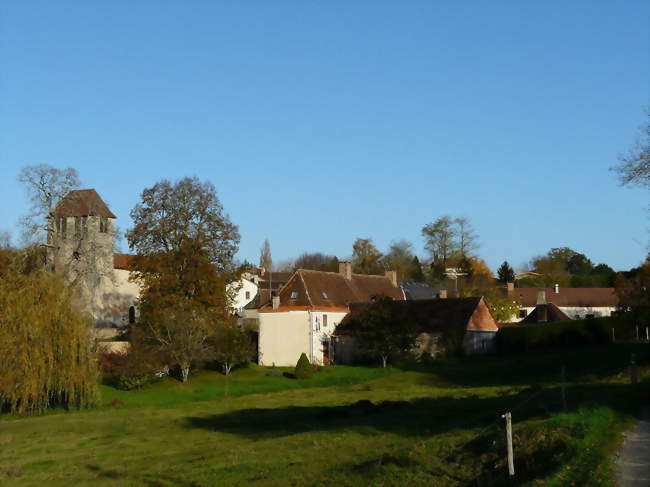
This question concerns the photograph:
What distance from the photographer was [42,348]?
3744 centimetres

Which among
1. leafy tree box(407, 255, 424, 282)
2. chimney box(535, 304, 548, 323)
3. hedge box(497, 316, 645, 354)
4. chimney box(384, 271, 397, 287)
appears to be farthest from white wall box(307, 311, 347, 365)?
leafy tree box(407, 255, 424, 282)

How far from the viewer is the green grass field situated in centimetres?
1568

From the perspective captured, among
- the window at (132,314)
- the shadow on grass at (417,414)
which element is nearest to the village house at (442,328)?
the shadow on grass at (417,414)

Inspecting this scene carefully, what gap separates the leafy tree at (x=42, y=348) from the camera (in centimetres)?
3653

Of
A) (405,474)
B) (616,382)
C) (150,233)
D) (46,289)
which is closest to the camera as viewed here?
(405,474)

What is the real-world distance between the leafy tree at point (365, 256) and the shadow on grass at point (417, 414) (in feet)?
231

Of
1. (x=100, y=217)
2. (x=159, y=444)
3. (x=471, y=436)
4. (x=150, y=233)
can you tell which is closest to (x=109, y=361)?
(x=150, y=233)

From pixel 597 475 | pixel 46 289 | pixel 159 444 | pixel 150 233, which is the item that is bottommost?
pixel 159 444

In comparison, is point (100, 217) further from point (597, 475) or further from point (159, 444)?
point (597, 475)

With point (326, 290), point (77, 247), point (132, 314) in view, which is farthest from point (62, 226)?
point (132, 314)

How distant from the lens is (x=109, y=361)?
158ft

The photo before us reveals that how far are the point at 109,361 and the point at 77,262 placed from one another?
804 centimetres

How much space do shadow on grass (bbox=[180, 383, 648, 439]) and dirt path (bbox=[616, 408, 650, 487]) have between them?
250 cm

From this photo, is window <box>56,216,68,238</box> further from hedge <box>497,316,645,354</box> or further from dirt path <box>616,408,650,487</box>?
dirt path <box>616,408,650,487</box>
